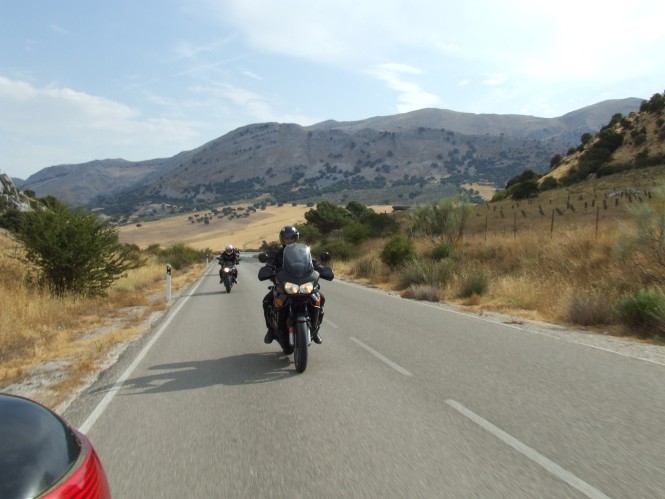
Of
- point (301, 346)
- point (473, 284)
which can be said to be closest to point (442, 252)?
point (473, 284)

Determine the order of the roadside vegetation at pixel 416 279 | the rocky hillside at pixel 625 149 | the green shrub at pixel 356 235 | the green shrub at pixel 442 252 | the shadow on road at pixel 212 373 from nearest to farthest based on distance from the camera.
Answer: the shadow on road at pixel 212 373 < the roadside vegetation at pixel 416 279 < the green shrub at pixel 442 252 < the green shrub at pixel 356 235 < the rocky hillside at pixel 625 149

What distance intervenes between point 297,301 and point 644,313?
7516mm

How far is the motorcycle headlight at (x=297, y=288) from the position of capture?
24.7 ft

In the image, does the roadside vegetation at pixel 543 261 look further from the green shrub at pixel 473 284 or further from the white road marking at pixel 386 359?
the white road marking at pixel 386 359

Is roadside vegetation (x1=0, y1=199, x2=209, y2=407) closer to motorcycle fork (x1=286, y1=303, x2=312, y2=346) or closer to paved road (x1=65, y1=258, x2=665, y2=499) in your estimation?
paved road (x1=65, y1=258, x2=665, y2=499)

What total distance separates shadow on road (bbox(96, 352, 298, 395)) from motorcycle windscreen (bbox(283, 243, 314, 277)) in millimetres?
1407

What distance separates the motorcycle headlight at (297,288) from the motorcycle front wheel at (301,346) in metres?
0.42

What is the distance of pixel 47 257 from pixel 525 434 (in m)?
16.5

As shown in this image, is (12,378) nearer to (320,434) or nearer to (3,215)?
→ (320,434)

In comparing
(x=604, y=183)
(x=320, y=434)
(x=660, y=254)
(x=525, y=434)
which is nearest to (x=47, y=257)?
(x=320, y=434)

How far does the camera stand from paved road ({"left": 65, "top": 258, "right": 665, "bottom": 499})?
3.97m

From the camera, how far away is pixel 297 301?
7.64 meters

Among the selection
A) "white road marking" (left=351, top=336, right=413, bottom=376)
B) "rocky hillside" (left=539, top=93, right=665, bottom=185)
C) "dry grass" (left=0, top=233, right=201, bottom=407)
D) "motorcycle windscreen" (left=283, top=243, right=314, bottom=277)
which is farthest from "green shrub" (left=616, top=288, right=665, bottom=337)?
"rocky hillside" (left=539, top=93, right=665, bottom=185)

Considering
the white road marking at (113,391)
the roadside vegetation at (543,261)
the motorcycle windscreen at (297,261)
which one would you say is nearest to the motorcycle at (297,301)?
the motorcycle windscreen at (297,261)
